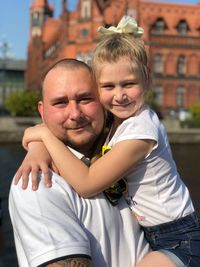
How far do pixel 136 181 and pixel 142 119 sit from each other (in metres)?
0.22

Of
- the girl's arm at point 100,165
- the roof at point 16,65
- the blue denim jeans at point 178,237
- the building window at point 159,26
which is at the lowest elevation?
the roof at point 16,65

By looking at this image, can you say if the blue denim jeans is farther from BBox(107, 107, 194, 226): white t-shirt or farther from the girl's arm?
the girl's arm

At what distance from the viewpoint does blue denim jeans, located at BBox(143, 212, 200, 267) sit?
5.79ft

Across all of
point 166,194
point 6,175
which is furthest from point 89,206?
point 6,175

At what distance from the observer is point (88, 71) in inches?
71.2

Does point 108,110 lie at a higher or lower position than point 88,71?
lower

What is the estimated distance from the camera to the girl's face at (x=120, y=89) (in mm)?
1843

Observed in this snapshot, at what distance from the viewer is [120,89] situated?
74.5 inches

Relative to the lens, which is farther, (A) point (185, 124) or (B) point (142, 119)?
(A) point (185, 124)

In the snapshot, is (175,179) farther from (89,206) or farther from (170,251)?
A: (89,206)

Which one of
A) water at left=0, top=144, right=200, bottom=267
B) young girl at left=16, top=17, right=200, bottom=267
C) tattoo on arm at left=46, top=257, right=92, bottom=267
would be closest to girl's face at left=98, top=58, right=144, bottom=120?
young girl at left=16, top=17, right=200, bottom=267

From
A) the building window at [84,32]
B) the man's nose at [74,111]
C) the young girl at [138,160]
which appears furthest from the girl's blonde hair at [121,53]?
the building window at [84,32]

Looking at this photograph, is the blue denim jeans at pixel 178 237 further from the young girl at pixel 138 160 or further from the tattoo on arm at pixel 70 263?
the tattoo on arm at pixel 70 263

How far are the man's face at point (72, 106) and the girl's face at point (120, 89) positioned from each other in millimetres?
51
